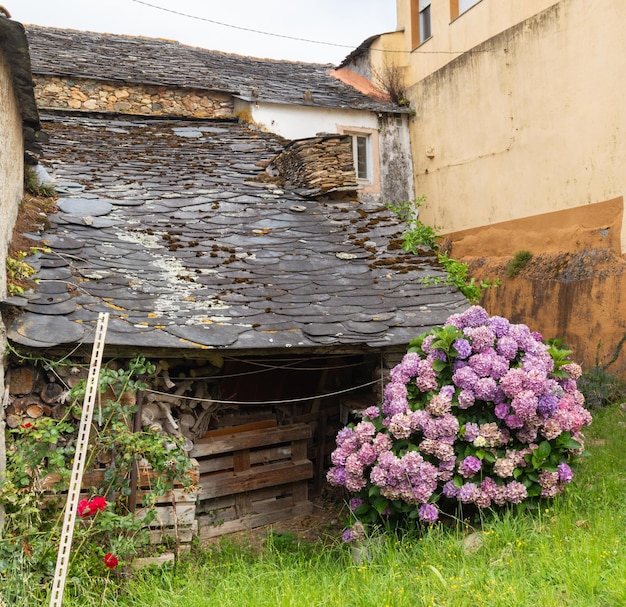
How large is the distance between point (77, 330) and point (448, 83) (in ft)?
32.4

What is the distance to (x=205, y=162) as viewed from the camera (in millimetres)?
8766

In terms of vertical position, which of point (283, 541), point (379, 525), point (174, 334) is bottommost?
point (283, 541)

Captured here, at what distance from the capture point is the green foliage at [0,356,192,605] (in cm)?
413

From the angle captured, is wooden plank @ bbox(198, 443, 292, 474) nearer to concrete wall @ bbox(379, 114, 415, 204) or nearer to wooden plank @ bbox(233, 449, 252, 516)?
wooden plank @ bbox(233, 449, 252, 516)

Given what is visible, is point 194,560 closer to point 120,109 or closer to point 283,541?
point 283,541

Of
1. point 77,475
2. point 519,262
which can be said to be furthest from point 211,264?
point 519,262

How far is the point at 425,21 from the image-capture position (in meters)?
13.5

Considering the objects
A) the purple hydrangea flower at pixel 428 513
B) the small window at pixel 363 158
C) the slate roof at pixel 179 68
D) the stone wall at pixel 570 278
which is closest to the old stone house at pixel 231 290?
the slate roof at pixel 179 68

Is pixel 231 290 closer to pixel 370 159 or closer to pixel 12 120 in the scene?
pixel 12 120

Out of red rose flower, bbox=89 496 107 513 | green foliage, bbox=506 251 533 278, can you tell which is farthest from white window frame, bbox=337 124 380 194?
red rose flower, bbox=89 496 107 513

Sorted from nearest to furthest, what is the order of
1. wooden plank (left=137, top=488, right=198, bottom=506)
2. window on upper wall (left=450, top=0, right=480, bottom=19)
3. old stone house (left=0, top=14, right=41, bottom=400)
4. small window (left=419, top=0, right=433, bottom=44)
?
old stone house (left=0, top=14, right=41, bottom=400), wooden plank (left=137, top=488, right=198, bottom=506), window on upper wall (left=450, top=0, right=480, bottom=19), small window (left=419, top=0, right=433, bottom=44)

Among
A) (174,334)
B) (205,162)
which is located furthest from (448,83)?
(174,334)

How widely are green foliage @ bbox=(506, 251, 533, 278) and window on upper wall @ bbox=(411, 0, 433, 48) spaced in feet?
18.0

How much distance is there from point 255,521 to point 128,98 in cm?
760
